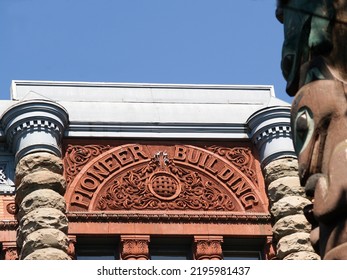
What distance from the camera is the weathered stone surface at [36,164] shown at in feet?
83.5

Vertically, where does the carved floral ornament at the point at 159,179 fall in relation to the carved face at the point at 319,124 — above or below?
above

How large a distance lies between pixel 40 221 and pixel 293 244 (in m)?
4.80

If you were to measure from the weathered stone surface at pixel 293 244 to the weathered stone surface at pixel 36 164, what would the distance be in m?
4.56

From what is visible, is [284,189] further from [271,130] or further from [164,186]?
[164,186]

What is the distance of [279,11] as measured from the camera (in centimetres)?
1812

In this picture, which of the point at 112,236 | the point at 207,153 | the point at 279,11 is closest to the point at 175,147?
the point at 207,153

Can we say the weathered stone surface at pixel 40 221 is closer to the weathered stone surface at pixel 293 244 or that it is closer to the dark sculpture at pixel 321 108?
the weathered stone surface at pixel 293 244

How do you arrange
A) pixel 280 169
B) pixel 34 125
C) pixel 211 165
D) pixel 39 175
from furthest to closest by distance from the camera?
pixel 211 165 < pixel 280 169 < pixel 34 125 < pixel 39 175

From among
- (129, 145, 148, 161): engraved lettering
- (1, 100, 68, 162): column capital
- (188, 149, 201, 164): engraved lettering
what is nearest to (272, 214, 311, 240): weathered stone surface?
(188, 149, 201, 164): engraved lettering

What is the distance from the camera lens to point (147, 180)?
26.2m

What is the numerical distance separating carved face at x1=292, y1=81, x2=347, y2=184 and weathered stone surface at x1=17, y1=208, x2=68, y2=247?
9.26 m

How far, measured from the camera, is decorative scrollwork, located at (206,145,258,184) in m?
26.7

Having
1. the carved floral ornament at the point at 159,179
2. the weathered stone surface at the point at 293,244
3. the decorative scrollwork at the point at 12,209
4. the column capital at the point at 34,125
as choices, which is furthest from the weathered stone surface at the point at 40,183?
the weathered stone surface at the point at 293,244

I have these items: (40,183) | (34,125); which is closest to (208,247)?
(40,183)
